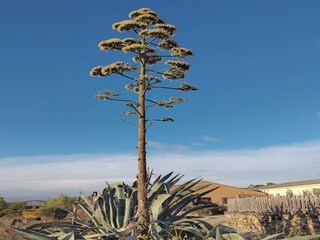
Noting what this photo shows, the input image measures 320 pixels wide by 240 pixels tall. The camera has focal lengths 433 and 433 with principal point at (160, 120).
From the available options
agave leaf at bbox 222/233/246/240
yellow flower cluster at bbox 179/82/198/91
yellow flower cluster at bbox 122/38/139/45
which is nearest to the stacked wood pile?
yellow flower cluster at bbox 179/82/198/91

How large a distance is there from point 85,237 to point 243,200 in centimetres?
2155

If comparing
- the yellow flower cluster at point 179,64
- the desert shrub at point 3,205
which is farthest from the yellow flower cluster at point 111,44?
the desert shrub at point 3,205

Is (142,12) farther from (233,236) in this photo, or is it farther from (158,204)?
(233,236)

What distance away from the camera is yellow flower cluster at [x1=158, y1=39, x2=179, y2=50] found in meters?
8.96

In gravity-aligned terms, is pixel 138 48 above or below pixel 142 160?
above

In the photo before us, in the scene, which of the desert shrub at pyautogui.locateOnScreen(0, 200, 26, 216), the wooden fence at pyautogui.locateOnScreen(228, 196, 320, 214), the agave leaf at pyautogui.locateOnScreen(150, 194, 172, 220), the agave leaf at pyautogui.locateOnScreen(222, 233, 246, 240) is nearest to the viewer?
the agave leaf at pyautogui.locateOnScreen(222, 233, 246, 240)

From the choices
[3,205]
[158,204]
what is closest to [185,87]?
[158,204]

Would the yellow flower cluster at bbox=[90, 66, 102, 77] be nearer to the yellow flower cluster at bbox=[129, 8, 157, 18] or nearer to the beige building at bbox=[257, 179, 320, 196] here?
the yellow flower cluster at bbox=[129, 8, 157, 18]

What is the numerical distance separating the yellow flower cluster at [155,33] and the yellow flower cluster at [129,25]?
0.92ft

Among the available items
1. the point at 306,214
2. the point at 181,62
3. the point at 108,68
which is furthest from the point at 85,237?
the point at 306,214

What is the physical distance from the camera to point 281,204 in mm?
22000

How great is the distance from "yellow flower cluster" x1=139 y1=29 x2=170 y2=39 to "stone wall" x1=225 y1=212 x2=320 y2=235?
375 inches

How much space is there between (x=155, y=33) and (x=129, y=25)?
25.5 inches

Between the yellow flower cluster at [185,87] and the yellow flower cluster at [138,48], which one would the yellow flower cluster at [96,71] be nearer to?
the yellow flower cluster at [138,48]
